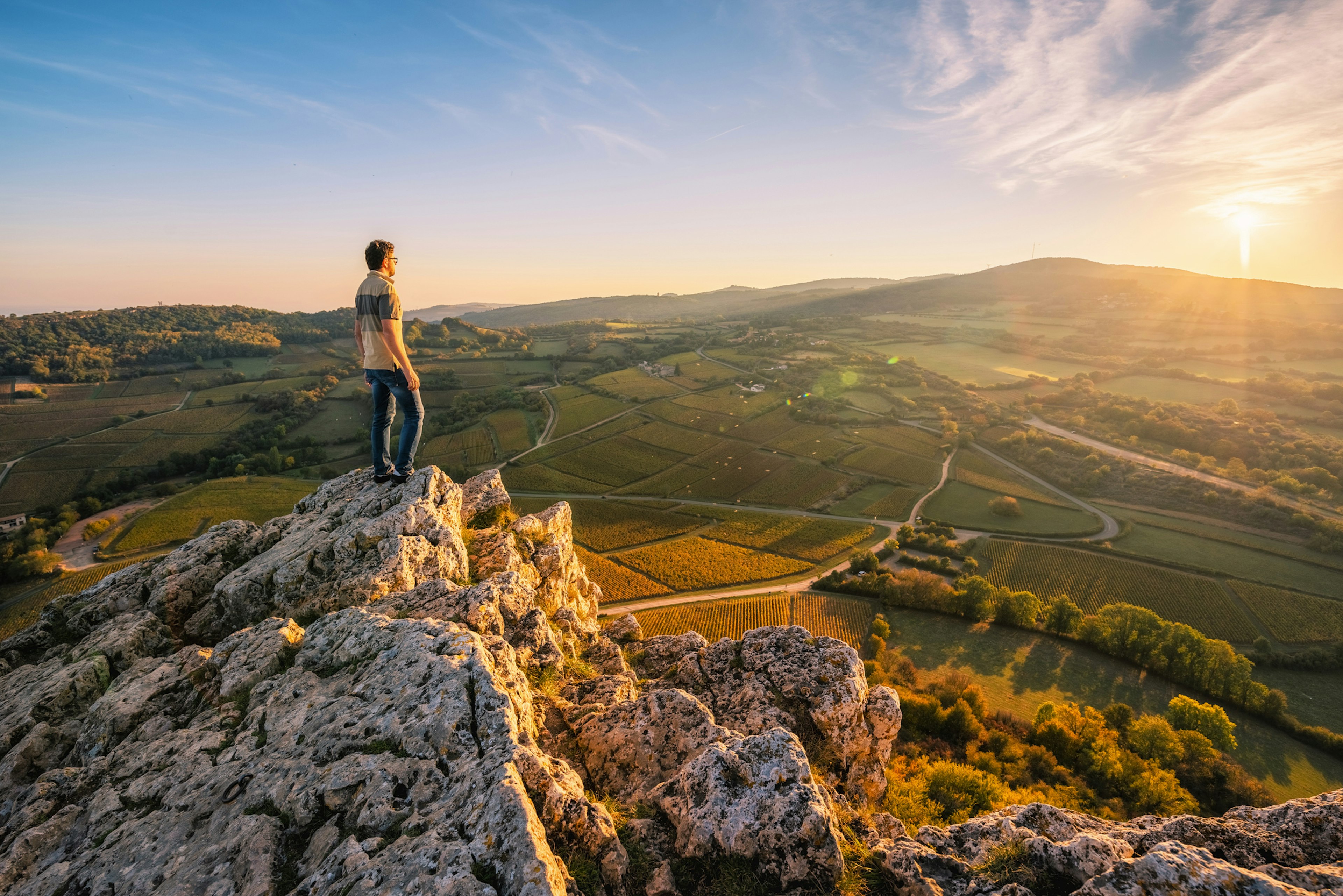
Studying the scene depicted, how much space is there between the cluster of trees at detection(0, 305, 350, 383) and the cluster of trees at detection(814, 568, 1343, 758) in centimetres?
19821

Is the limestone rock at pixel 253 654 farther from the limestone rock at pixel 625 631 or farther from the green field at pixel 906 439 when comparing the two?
the green field at pixel 906 439

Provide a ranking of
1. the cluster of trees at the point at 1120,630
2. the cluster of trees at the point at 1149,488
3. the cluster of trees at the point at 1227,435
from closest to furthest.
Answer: the cluster of trees at the point at 1120,630, the cluster of trees at the point at 1149,488, the cluster of trees at the point at 1227,435

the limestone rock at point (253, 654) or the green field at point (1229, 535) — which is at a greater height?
the limestone rock at point (253, 654)

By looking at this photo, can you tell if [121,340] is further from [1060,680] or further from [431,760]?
[1060,680]

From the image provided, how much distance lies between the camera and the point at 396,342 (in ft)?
40.9

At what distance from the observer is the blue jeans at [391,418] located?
44.1ft

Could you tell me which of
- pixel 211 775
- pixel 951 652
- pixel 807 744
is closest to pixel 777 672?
pixel 807 744

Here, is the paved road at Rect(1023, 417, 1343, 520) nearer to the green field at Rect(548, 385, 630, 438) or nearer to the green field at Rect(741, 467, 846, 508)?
the green field at Rect(741, 467, 846, 508)

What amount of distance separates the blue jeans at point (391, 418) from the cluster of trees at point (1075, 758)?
27693 millimetres

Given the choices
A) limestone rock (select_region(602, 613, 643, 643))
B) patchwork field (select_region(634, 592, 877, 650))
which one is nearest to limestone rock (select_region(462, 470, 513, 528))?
limestone rock (select_region(602, 613, 643, 643))

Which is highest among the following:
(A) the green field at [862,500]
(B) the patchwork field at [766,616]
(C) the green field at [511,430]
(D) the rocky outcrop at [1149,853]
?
(D) the rocky outcrop at [1149,853]

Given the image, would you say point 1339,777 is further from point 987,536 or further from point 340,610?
point 340,610

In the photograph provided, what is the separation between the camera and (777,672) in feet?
47.1

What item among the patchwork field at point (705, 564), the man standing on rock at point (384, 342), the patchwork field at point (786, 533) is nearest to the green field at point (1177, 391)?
the patchwork field at point (786, 533)
